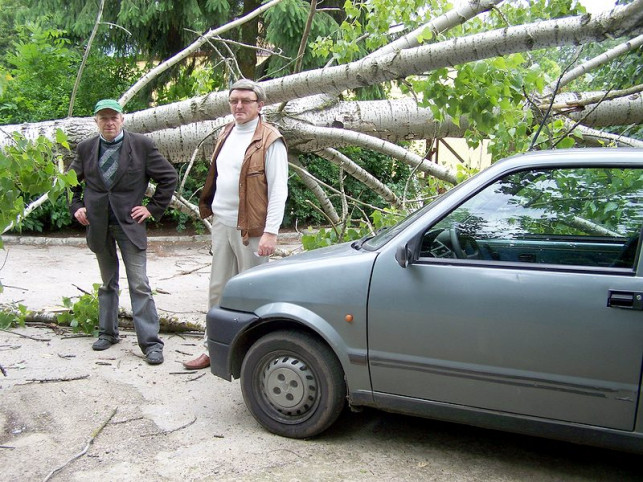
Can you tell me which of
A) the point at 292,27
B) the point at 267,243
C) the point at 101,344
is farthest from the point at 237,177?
the point at 292,27

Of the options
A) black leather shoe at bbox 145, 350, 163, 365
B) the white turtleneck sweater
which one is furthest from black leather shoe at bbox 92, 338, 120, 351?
the white turtleneck sweater

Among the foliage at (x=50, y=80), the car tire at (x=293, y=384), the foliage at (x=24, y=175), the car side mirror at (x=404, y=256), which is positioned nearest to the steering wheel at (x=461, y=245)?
the car side mirror at (x=404, y=256)

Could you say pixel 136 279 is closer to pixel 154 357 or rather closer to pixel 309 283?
pixel 154 357

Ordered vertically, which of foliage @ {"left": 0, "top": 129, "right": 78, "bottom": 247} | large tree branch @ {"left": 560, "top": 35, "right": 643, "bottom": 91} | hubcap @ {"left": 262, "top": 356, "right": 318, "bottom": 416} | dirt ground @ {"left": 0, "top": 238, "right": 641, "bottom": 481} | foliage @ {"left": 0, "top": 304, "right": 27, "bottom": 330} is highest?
large tree branch @ {"left": 560, "top": 35, "right": 643, "bottom": 91}

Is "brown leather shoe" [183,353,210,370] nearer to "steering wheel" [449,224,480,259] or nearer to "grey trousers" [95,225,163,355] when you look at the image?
"grey trousers" [95,225,163,355]

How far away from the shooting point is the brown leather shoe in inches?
196

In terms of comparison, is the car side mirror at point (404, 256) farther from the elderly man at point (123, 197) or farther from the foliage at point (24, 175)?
the elderly man at point (123, 197)

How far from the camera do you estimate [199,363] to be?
4996 millimetres

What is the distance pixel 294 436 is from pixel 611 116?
4.75m

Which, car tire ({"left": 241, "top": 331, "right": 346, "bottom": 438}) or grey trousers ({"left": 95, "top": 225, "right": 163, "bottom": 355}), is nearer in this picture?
car tire ({"left": 241, "top": 331, "right": 346, "bottom": 438})

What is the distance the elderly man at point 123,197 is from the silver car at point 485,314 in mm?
1691

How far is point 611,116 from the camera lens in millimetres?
6422

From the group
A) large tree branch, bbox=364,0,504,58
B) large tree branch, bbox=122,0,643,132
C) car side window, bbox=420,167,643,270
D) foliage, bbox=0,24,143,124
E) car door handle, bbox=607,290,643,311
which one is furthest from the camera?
foliage, bbox=0,24,143,124

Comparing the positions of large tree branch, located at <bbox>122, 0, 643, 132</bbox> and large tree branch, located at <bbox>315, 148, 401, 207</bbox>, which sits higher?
large tree branch, located at <bbox>122, 0, 643, 132</bbox>
